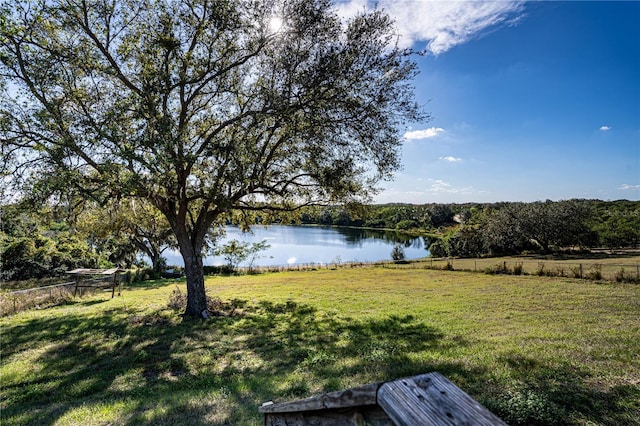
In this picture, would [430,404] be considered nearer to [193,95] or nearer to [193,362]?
[193,362]

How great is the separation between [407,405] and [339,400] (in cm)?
48

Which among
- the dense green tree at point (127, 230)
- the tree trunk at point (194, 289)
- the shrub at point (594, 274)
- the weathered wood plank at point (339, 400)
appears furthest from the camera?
the shrub at point (594, 274)

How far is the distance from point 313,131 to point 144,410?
9.46 meters

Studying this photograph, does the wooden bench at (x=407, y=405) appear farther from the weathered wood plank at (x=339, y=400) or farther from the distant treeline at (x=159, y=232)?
the distant treeline at (x=159, y=232)

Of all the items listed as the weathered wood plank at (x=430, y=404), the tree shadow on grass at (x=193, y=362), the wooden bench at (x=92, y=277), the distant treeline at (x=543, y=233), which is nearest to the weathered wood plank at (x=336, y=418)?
the weathered wood plank at (x=430, y=404)

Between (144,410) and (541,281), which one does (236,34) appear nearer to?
(144,410)

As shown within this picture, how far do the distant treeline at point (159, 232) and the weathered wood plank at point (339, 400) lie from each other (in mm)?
12413

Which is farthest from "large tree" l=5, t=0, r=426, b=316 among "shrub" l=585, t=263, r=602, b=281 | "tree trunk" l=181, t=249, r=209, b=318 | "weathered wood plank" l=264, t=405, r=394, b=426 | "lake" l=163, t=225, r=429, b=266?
"lake" l=163, t=225, r=429, b=266

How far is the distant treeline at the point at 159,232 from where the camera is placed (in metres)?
15.0

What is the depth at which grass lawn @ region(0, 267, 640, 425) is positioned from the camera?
5.07m

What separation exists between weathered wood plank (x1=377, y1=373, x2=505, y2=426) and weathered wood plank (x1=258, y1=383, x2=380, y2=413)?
7 cm

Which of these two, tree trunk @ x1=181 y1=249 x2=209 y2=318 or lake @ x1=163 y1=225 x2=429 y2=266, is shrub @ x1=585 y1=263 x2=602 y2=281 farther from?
lake @ x1=163 y1=225 x2=429 y2=266

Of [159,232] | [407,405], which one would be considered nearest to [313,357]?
[407,405]

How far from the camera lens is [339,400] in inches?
59.4
